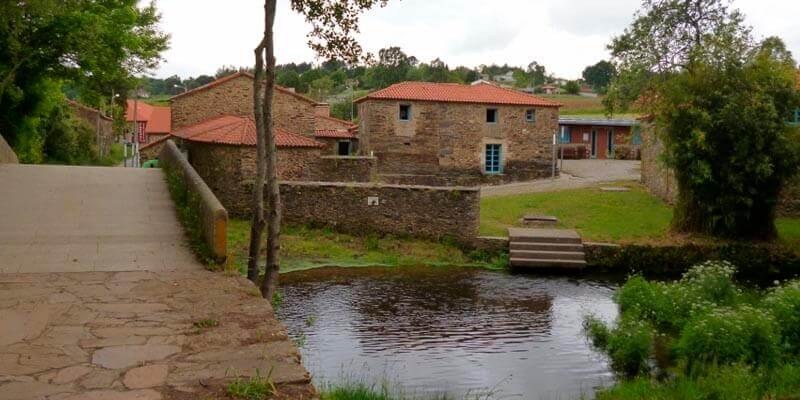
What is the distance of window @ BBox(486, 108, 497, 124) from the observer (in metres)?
35.2

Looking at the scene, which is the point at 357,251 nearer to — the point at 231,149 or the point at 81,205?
the point at 231,149

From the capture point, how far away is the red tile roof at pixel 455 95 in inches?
1366

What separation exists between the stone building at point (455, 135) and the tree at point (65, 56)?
1086 centimetres

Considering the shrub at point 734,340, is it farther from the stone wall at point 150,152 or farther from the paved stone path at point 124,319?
the stone wall at point 150,152

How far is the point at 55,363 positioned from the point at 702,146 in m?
17.7

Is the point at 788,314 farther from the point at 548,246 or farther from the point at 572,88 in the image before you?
the point at 572,88

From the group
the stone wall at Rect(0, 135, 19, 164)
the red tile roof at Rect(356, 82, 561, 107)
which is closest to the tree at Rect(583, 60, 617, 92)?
the red tile roof at Rect(356, 82, 561, 107)

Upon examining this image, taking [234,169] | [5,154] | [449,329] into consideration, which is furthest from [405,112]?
[449,329]

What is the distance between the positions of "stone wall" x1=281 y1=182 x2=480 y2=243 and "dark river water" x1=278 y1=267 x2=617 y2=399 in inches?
101

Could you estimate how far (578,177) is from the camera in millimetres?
34469

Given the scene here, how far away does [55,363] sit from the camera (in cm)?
531

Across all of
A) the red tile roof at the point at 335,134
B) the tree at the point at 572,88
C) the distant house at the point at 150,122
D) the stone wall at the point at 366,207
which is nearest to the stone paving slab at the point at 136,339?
the stone wall at the point at 366,207

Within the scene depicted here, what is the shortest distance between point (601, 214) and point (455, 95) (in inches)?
529

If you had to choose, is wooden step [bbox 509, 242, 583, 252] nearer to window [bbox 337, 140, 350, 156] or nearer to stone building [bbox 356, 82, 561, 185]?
stone building [bbox 356, 82, 561, 185]
